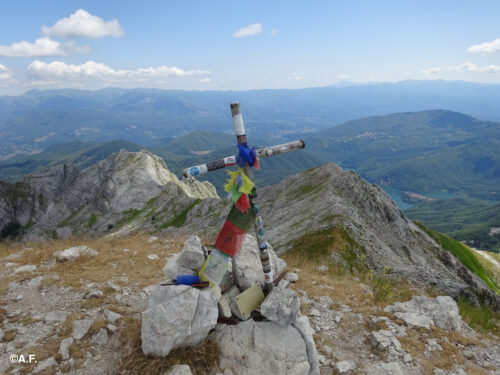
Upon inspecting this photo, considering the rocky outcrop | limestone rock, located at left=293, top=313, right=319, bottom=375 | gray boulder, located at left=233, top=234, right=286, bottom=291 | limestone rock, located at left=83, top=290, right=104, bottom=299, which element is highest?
gray boulder, located at left=233, top=234, right=286, bottom=291

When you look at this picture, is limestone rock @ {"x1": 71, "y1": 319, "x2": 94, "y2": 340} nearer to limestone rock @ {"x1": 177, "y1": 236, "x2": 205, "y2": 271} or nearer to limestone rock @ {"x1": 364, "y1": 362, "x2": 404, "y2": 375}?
limestone rock @ {"x1": 177, "y1": 236, "x2": 205, "y2": 271}

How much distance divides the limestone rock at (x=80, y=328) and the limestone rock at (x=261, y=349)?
16.1 ft

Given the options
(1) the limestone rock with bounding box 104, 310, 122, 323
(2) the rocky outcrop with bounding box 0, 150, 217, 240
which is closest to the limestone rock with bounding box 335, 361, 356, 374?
(1) the limestone rock with bounding box 104, 310, 122, 323

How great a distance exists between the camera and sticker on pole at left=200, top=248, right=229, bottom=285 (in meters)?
10.7

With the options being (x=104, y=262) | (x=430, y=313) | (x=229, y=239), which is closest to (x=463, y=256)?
(x=430, y=313)

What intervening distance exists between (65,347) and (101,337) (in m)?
1.13

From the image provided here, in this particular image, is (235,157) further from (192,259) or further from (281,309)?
(281,309)

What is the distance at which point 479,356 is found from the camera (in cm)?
1161

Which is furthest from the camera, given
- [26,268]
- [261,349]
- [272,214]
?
[272,214]

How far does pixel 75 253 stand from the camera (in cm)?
1736

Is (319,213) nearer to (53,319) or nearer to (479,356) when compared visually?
(479,356)

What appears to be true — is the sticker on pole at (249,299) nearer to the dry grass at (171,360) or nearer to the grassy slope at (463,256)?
the dry grass at (171,360)

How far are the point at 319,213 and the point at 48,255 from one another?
30158 millimetres

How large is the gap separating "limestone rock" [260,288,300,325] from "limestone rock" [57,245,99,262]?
41.9 feet
